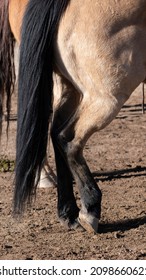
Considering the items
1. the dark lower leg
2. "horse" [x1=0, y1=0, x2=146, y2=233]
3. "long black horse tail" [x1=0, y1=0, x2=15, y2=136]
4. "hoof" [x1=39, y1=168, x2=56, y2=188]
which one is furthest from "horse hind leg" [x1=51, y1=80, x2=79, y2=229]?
"hoof" [x1=39, y1=168, x2=56, y2=188]

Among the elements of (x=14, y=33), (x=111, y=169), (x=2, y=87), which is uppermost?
(x=14, y=33)

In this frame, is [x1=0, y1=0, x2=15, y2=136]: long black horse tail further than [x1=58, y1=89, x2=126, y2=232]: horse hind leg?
Yes

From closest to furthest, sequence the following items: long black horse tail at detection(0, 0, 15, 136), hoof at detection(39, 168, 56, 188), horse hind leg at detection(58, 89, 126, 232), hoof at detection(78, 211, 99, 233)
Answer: horse hind leg at detection(58, 89, 126, 232), hoof at detection(78, 211, 99, 233), long black horse tail at detection(0, 0, 15, 136), hoof at detection(39, 168, 56, 188)

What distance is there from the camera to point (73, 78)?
18.3 feet

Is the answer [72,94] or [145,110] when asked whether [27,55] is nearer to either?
[72,94]

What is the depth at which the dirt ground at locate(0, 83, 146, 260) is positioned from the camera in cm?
533

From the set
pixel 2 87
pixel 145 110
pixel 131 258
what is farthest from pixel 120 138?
pixel 131 258

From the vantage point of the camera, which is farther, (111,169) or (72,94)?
(111,169)

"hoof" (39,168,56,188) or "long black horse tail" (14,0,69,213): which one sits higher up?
"long black horse tail" (14,0,69,213)

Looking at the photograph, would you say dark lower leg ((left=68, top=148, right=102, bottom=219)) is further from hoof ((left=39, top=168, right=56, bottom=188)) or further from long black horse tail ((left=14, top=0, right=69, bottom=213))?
hoof ((left=39, top=168, right=56, bottom=188))

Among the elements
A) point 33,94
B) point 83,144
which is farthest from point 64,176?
point 33,94

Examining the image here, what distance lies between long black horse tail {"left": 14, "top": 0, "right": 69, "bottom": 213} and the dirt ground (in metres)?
0.29

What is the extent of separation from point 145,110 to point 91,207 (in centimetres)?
503

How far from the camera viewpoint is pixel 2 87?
6.43 m
